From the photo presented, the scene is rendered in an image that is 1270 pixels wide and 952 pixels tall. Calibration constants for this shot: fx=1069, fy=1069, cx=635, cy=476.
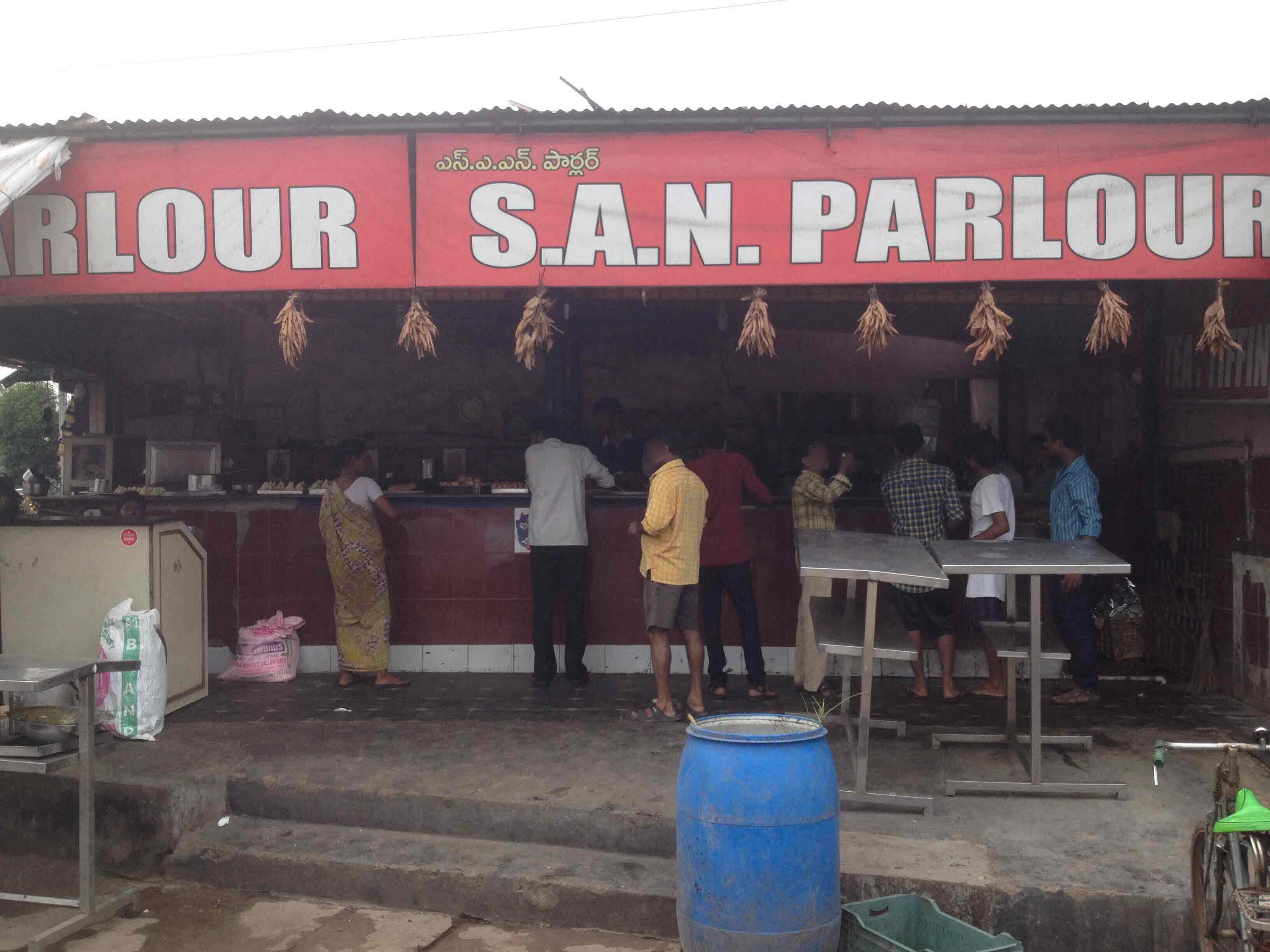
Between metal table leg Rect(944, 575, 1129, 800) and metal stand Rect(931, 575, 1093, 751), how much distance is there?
17 cm

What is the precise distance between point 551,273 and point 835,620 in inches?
99.0

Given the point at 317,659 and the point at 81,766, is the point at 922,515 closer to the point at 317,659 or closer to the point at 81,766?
the point at 317,659

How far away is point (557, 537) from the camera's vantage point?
7.40m

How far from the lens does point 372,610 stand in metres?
7.59

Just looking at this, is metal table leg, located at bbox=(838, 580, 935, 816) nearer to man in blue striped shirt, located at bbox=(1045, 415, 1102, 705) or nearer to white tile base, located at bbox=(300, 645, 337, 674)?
man in blue striped shirt, located at bbox=(1045, 415, 1102, 705)

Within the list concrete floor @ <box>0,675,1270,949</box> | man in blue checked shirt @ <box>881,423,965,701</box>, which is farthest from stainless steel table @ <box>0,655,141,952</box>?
man in blue checked shirt @ <box>881,423,965,701</box>

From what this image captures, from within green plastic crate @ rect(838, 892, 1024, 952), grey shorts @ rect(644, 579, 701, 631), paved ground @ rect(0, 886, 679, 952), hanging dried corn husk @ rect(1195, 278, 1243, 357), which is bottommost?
paved ground @ rect(0, 886, 679, 952)

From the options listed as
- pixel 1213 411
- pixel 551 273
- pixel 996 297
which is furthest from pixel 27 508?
pixel 1213 411

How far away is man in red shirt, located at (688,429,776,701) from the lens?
278 inches

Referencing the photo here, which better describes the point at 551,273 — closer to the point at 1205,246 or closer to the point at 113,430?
the point at 1205,246

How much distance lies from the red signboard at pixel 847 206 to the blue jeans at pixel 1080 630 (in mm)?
2188

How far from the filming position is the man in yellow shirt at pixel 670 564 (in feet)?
20.9

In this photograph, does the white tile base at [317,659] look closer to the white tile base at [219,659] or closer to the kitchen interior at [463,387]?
the white tile base at [219,659]

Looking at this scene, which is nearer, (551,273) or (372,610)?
(551,273)
